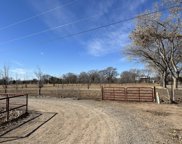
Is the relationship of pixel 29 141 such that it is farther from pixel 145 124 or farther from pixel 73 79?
pixel 73 79

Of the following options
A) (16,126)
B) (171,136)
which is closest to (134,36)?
(171,136)

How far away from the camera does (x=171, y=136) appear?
295 inches

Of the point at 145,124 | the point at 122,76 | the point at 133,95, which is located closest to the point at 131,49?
the point at 133,95

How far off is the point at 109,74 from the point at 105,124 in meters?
126

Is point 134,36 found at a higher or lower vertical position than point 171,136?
higher

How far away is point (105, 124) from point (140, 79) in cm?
10752

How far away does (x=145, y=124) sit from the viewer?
9.48m

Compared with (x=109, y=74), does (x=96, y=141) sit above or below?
below

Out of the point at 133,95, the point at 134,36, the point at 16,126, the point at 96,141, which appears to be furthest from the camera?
the point at 133,95

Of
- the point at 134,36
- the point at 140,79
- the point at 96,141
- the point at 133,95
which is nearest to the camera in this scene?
the point at 96,141

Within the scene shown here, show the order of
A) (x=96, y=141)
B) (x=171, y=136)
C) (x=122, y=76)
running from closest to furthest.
A: (x=96, y=141) < (x=171, y=136) < (x=122, y=76)

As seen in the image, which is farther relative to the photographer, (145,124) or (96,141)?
(145,124)

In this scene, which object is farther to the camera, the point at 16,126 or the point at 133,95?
the point at 133,95

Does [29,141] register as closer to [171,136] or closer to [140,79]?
[171,136]
